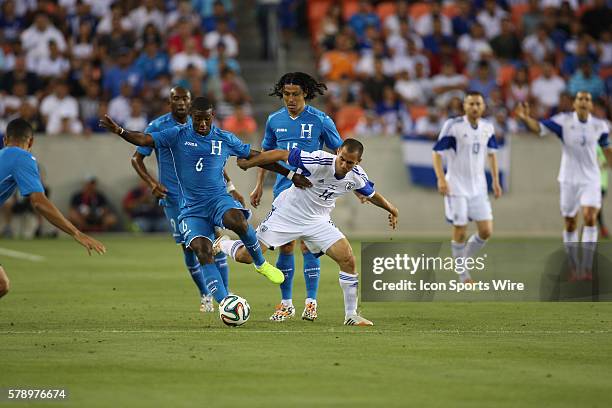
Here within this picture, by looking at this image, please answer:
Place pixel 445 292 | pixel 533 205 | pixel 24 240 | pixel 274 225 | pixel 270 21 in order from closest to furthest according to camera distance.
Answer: pixel 274 225
pixel 445 292
pixel 24 240
pixel 533 205
pixel 270 21

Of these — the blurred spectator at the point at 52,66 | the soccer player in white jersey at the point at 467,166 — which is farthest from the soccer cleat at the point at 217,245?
the blurred spectator at the point at 52,66

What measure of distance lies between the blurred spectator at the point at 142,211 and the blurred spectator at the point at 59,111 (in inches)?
84.1

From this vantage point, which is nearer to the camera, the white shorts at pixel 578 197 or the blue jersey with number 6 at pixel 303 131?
the blue jersey with number 6 at pixel 303 131

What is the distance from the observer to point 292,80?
12523 millimetres

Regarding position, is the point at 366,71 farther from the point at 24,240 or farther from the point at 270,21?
the point at 24,240

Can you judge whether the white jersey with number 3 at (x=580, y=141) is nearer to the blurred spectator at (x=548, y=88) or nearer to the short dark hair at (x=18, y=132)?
the short dark hair at (x=18, y=132)

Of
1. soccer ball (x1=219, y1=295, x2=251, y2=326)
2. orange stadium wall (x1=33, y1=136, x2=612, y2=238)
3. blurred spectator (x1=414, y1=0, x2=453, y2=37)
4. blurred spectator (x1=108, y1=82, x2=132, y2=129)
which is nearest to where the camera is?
soccer ball (x1=219, y1=295, x2=251, y2=326)

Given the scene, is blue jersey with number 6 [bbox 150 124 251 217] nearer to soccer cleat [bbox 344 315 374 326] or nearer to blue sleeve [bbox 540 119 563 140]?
soccer cleat [bbox 344 315 374 326]

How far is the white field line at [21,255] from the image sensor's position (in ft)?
68.6

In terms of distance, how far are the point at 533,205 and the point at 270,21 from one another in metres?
8.24

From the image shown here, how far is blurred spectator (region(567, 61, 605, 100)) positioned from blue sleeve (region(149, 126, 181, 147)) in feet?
56.5

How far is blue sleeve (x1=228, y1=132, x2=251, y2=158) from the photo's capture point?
11969 millimetres

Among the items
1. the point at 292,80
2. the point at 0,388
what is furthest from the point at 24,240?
the point at 0,388

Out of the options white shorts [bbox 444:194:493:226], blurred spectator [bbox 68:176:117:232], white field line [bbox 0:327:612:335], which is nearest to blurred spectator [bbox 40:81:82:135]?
blurred spectator [bbox 68:176:117:232]
